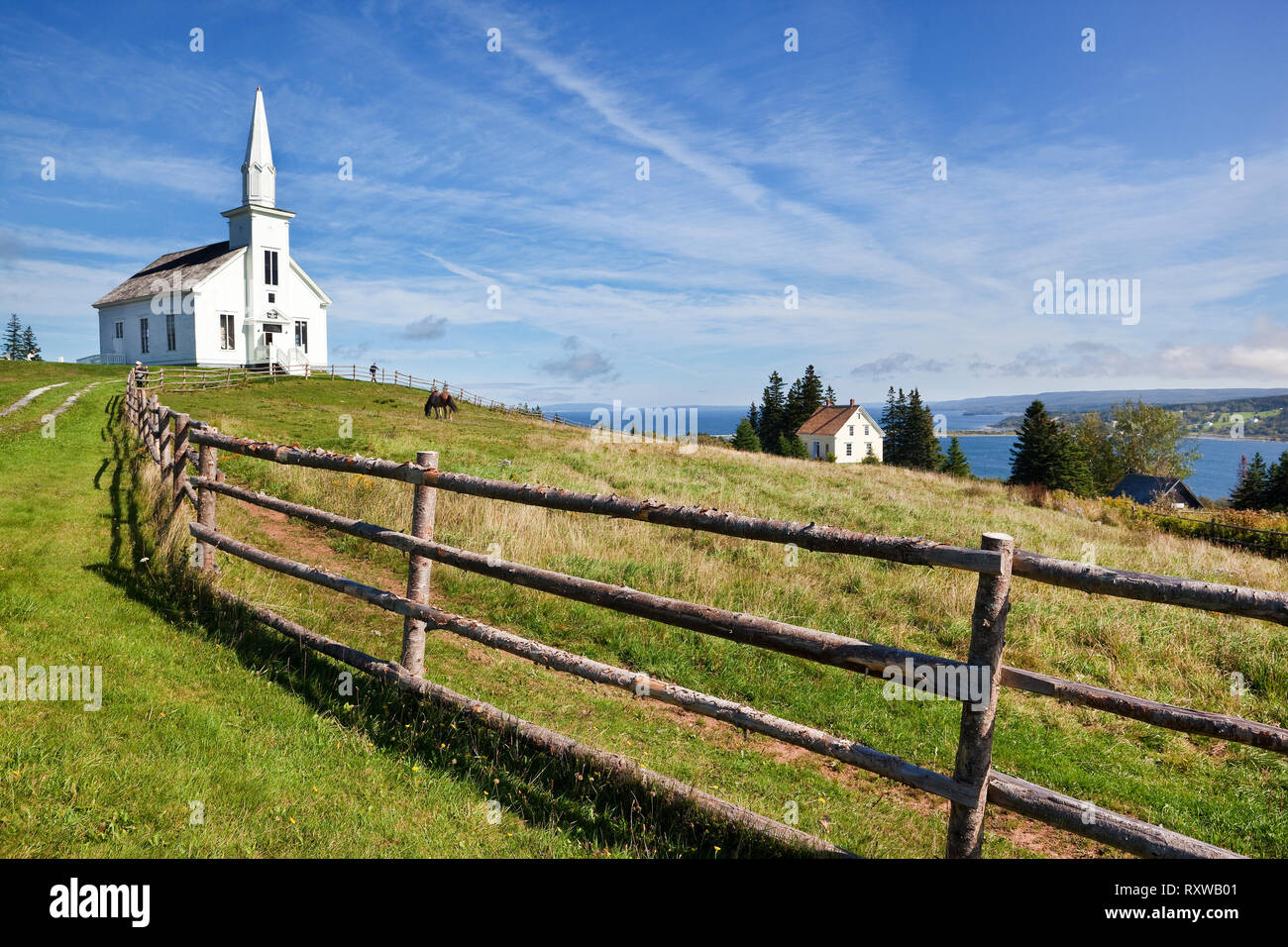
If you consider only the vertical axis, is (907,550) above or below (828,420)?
below

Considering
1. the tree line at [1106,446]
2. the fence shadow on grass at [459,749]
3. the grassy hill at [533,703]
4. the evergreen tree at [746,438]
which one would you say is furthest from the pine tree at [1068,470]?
the fence shadow on grass at [459,749]

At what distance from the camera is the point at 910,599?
9234 millimetres

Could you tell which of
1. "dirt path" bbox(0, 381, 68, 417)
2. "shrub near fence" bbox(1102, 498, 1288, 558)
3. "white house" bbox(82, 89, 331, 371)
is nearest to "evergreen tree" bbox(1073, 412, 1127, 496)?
"shrub near fence" bbox(1102, 498, 1288, 558)

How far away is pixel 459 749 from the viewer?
4.49m

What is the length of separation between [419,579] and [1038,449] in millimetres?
62752

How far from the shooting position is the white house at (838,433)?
82188mm

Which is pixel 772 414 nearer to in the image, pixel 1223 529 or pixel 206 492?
pixel 1223 529

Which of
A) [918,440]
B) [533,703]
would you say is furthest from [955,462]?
[533,703]

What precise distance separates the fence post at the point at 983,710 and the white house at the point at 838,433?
79.6m

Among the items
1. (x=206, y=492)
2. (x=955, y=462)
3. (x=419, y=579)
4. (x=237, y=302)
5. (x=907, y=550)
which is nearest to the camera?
(x=907, y=550)

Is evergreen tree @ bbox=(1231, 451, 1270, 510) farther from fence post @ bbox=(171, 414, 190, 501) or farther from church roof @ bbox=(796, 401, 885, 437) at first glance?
fence post @ bbox=(171, 414, 190, 501)

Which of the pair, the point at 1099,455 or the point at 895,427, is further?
the point at 895,427
